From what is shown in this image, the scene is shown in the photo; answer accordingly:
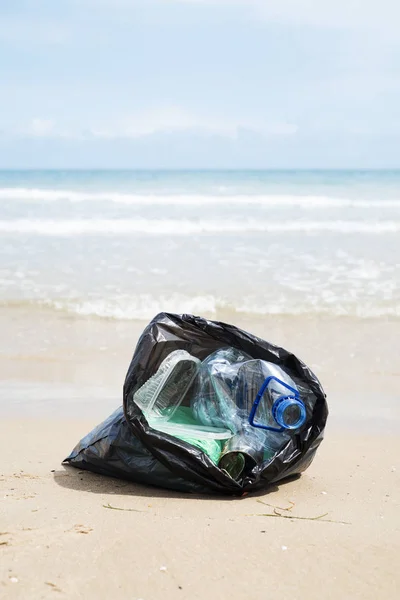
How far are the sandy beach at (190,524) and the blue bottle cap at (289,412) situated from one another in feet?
0.95

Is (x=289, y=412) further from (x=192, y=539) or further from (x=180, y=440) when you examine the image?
(x=192, y=539)

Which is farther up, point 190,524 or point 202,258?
point 202,258

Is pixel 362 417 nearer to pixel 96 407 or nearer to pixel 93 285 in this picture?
pixel 96 407

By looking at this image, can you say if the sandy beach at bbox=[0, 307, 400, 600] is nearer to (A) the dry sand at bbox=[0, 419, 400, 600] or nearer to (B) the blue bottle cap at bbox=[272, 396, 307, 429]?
(A) the dry sand at bbox=[0, 419, 400, 600]

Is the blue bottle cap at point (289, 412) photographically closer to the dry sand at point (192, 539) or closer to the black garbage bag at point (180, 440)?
the black garbage bag at point (180, 440)

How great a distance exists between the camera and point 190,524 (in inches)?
101

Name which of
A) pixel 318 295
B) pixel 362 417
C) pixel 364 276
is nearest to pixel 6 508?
pixel 362 417

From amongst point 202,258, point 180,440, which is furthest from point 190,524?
point 202,258

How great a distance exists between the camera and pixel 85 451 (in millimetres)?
3242

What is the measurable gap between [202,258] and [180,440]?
8.74 meters

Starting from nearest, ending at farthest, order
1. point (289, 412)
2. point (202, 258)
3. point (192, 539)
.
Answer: point (192, 539)
point (289, 412)
point (202, 258)

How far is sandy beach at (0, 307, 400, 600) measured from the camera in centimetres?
213

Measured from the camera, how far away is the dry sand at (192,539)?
2.11 metres

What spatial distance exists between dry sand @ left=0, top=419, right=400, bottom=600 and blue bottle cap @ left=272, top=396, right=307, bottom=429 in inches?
11.5
